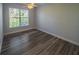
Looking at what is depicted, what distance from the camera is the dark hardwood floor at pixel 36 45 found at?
165 cm

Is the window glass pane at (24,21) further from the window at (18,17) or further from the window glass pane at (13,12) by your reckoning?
the window glass pane at (13,12)

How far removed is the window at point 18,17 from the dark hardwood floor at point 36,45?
0.15 metres

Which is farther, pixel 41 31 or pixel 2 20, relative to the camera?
A: pixel 41 31

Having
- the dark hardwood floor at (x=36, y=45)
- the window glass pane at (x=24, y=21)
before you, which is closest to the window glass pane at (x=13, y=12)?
the window glass pane at (x=24, y=21)

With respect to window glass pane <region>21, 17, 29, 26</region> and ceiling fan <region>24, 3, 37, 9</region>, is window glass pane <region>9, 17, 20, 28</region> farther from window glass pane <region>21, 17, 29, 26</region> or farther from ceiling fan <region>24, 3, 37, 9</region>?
ceiling fan <region>24, 3, 37, 9</region>

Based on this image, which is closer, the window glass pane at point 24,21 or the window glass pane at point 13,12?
the window glass pane at point 13,12

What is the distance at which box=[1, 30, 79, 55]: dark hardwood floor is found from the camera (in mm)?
1650

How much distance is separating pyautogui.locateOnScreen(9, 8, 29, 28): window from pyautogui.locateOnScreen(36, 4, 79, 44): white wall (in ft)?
0.60

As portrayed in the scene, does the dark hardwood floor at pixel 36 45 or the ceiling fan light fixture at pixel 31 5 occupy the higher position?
the ceiling fan light fixture at pixel 31 5

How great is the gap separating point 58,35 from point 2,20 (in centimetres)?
84

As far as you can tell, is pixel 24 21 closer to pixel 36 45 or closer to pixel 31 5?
→ pixel 31 5

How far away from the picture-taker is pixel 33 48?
1.70 metres
